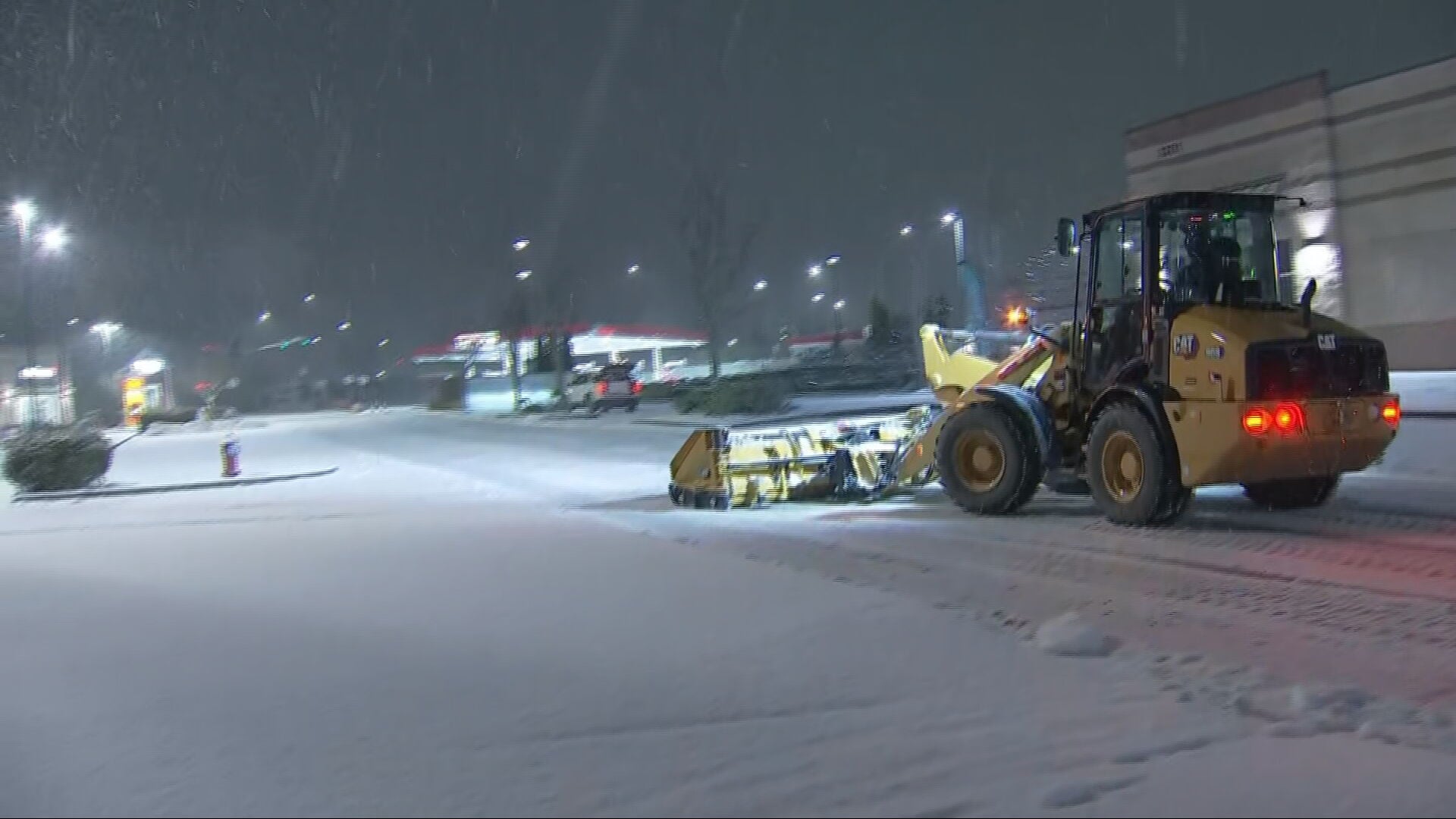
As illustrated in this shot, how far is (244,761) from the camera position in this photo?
15.7 ft

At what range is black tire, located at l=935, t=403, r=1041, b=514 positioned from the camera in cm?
1134

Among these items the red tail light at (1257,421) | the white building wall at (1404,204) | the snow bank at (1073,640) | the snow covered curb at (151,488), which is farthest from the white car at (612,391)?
the snow bank at (1073,640)

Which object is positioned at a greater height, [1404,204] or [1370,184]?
[1370,184]

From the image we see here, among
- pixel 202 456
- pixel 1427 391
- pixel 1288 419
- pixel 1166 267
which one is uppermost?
pixel 1166 267

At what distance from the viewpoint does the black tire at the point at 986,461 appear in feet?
37.2

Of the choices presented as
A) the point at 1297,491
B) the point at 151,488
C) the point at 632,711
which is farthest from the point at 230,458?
the point at 632,711

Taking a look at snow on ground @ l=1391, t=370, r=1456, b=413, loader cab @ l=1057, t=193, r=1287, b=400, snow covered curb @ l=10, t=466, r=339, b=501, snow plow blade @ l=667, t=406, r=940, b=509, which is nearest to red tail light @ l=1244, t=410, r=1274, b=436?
loader cab @ l=1057, t=193, r=1287, b=400

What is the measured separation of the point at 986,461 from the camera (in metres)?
11.9

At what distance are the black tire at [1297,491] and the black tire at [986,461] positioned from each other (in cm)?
209

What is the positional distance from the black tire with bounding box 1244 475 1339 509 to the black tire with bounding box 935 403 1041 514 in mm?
2087

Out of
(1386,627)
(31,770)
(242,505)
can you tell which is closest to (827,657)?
(1386,627)

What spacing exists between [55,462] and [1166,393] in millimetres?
18669

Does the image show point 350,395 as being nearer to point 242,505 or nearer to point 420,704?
point 242,505

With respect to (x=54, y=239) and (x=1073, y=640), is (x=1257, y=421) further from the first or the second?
(x=54, y=239)
